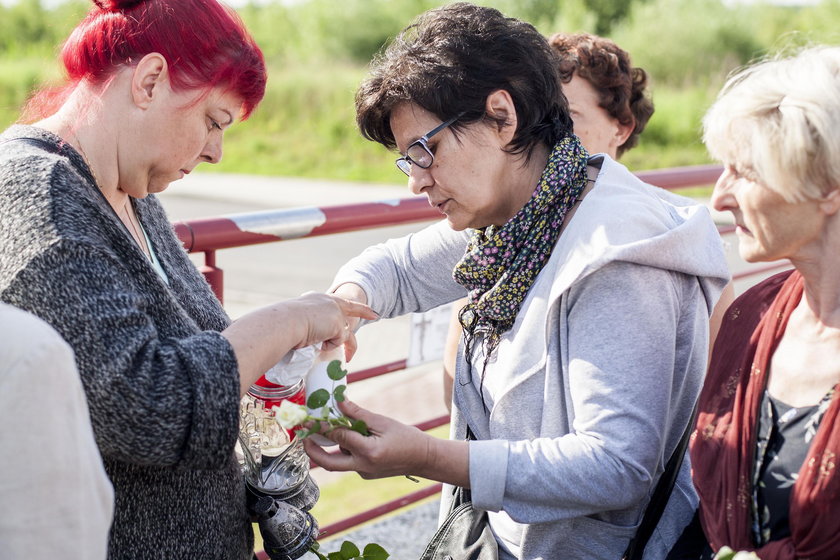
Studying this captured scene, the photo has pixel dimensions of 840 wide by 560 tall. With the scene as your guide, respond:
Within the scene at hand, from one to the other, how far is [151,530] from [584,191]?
1.10 metres

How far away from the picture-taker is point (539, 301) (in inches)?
72.1

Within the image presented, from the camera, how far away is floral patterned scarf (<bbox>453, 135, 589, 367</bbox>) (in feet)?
6.22

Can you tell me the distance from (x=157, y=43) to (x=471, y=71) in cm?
64

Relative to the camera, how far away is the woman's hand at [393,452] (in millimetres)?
1745

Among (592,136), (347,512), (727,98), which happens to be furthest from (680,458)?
(347,512)

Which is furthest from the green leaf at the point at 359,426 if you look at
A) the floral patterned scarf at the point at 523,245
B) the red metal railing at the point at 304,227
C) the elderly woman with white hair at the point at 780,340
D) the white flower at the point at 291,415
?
the elderly woman with white hair at the point at 780,340

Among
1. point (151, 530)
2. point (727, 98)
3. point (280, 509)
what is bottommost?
point (280, 509)

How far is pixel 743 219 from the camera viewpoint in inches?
65.8

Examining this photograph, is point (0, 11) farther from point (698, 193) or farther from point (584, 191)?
point (584, 191)

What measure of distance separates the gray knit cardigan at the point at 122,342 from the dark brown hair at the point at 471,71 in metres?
0.69

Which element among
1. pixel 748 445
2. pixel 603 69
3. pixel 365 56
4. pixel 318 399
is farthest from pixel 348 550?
pixel 365 56

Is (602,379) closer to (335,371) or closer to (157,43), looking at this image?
(335,371)

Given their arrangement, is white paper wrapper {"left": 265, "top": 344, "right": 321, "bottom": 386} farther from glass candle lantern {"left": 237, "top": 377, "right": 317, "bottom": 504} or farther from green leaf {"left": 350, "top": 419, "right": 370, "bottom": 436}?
green leaf {"left": 350, "top": 419, "right": 370, "bottom": 436}

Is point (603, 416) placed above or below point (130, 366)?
below
